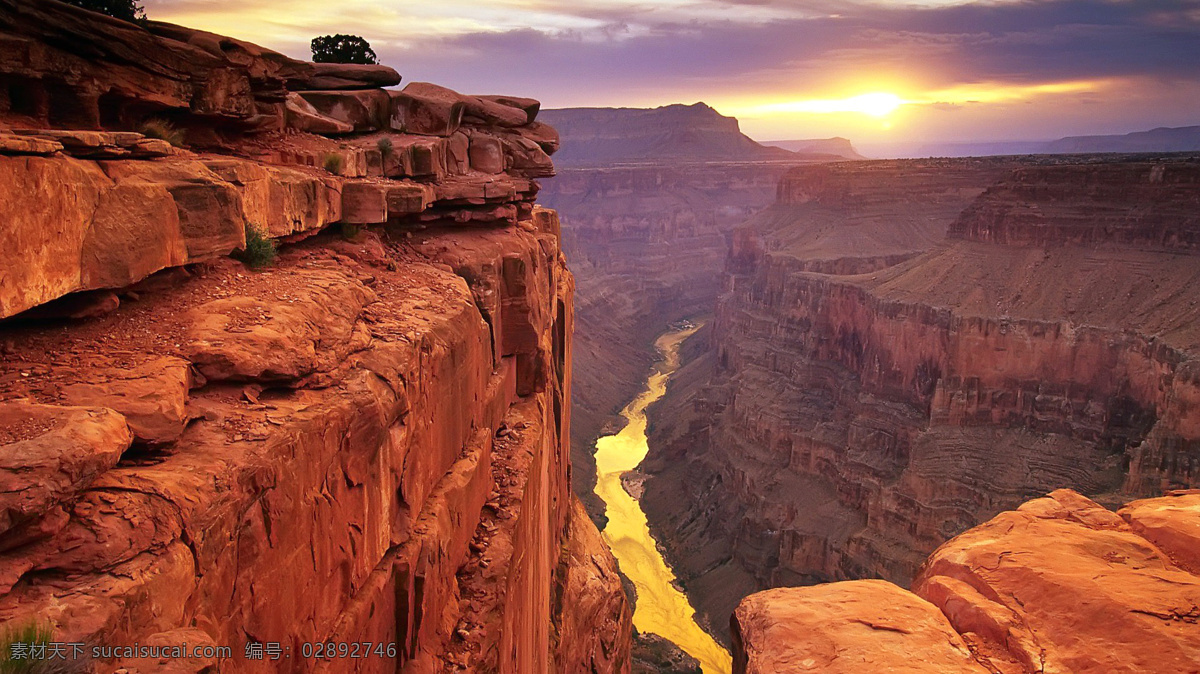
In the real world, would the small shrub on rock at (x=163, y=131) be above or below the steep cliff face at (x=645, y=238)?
above

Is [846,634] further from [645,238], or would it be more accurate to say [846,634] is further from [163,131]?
[645,238]

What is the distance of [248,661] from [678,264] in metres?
118

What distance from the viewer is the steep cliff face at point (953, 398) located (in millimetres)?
39938

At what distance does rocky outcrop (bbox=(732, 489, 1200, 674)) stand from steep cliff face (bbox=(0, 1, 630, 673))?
3.97 m

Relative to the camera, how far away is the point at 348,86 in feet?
57.3

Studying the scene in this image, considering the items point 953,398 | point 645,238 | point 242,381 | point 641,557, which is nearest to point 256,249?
point 242,381

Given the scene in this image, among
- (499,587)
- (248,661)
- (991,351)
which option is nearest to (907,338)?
(991,351)

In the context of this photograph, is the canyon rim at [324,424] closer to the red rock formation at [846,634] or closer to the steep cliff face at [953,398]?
the red rock formation at [846,634]

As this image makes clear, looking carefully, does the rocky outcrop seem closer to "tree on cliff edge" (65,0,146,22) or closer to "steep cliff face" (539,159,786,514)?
"tree on cliff edge" (65,0,146,22)

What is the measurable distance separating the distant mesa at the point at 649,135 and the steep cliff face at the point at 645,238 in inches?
1177

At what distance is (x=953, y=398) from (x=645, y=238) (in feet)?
271

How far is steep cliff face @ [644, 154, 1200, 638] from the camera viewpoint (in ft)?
131

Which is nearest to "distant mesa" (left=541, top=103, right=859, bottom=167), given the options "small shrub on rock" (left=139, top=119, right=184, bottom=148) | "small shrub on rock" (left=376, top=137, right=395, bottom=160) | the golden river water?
the golden river water

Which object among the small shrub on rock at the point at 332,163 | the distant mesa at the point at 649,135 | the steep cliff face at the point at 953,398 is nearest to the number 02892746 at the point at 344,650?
the small shrub on rock at the point at 332,163
